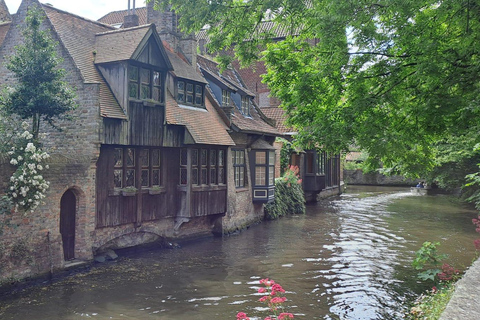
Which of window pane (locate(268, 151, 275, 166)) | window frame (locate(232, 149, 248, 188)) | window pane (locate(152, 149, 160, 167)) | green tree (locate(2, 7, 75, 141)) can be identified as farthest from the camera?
window pane (locate(268, 151, 275, 166))

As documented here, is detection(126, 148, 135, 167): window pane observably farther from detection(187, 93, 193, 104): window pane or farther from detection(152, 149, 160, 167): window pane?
detection(187, 93, 193, 104): window pane

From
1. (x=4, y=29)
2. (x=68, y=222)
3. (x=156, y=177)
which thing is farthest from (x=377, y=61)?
(x=4, y=29)

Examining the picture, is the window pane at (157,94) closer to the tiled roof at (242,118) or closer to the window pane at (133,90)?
the window pane at (133,90)

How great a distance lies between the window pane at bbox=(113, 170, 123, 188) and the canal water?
2449mm

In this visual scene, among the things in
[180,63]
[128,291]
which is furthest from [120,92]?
[128,291]

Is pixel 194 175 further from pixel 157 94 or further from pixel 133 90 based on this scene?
pixel 133 90

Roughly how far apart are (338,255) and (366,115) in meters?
8.25

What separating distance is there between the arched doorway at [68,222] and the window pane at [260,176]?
10620 mm

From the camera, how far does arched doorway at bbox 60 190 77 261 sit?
1353cm

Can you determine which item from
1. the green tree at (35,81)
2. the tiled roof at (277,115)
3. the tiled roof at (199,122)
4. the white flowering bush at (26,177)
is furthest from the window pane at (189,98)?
the tiled roof at (277,115)

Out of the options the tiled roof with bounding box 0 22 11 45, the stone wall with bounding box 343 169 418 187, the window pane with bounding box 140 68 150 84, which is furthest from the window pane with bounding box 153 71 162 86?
the stone wall with bounding box 343 169 418 187

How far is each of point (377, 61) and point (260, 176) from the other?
535 inches

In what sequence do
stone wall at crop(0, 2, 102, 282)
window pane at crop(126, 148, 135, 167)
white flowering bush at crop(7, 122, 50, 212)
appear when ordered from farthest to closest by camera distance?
window pane at crop(126, 148, 135, 167) → stone wall at crop(0, 2, 102, 282) → white flowering bush at crop(7, 122, 50, 212)

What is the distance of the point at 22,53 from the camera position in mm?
12766
